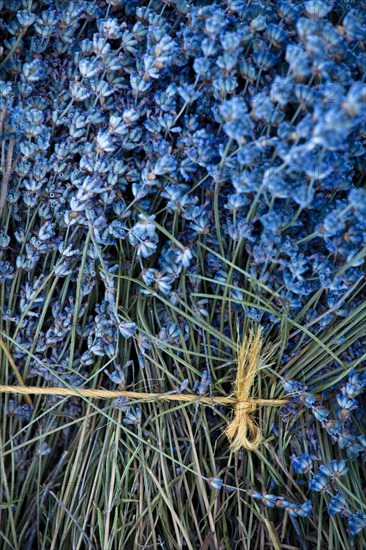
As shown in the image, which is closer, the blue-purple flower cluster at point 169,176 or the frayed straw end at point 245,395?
the blue-purple flower cluster at point 169,176

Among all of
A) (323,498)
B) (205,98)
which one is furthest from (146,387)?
(205,98)

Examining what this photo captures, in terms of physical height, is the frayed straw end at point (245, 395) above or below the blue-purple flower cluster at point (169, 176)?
below

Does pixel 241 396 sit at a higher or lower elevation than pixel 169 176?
lower

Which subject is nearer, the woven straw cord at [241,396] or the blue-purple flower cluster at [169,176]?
the blue-purple flower cluster at [169,176]

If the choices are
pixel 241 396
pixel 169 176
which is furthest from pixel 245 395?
pixel 169 176

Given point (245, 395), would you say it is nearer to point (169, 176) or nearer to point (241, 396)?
point (241, 396)

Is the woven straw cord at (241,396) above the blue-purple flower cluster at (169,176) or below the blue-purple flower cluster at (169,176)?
below
